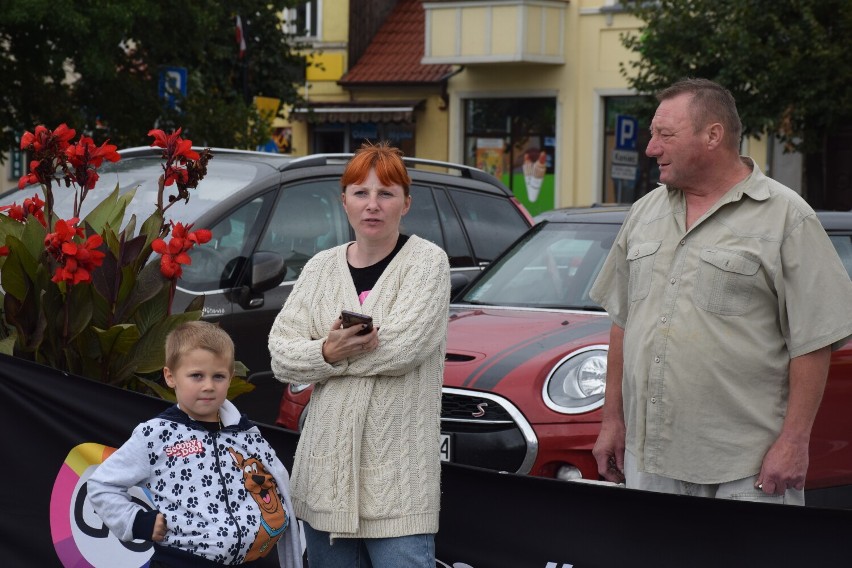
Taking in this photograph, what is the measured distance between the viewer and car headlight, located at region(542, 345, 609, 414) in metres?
6.27

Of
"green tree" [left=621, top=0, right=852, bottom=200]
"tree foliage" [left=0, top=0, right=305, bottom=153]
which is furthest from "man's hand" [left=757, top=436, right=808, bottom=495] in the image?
"green tree" [left=621, top=0, right=852, bottom=200]

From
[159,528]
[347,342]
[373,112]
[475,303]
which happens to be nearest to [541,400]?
[475,303]

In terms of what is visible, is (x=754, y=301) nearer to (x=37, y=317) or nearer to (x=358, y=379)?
(x=358, y=379)

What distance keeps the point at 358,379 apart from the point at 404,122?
30849 mm

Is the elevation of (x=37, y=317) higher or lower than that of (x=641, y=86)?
lower

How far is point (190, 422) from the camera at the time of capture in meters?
3.94

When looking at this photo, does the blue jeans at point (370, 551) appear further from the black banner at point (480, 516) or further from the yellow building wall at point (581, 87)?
the yellow building wall at point (581, 87)

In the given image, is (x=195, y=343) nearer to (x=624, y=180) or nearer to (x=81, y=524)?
(x=81, y=524)

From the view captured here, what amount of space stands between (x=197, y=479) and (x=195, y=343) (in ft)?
1.22

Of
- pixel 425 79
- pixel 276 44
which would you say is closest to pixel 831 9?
pixel 276 44

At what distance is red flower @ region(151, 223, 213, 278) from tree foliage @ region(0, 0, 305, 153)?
37.0ft

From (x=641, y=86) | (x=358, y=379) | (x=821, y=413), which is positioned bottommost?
(x=821, y=413)

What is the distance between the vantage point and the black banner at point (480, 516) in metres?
3.95

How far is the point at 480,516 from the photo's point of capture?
4379 mm
